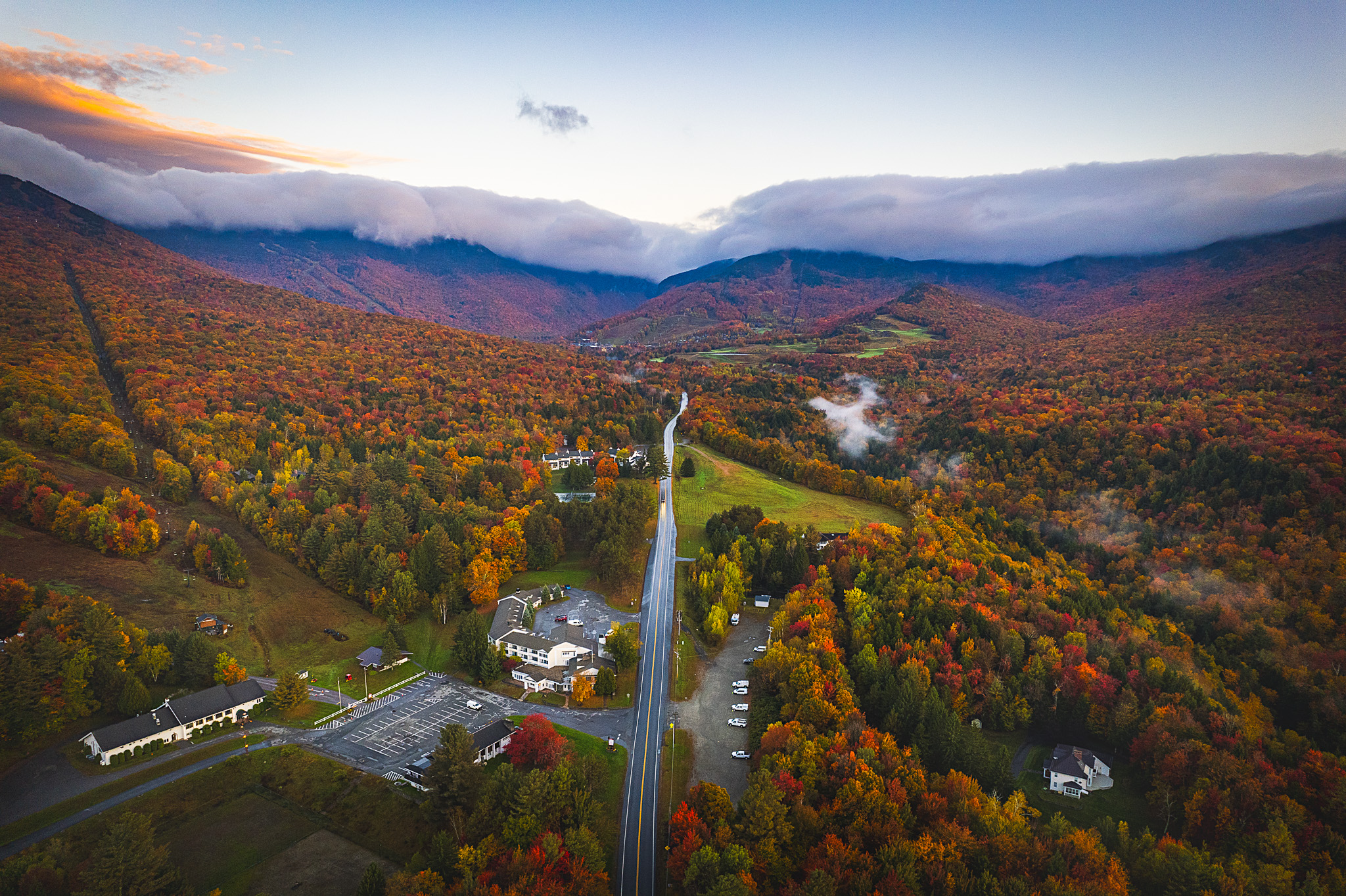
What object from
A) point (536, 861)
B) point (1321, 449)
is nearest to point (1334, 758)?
point (1321, 449)

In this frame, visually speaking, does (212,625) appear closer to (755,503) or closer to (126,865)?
(126,865)

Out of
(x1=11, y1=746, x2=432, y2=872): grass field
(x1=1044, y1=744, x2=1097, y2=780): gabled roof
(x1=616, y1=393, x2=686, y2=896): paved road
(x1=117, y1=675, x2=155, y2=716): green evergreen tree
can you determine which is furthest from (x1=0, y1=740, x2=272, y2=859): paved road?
(x1=1044, y1=744, x2=1097, y2=780): gabled roof

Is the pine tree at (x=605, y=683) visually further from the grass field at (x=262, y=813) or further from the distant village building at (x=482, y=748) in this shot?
the grass field at (x=262, y=813)

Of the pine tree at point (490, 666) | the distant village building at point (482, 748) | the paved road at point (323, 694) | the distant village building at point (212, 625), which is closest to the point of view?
the distant village building at point (482, 748)

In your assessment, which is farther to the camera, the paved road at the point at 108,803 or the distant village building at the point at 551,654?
the distant village building at the point at 551,654

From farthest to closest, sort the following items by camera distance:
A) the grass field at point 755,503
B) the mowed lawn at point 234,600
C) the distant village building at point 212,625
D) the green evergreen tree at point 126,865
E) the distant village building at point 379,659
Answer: the grass field at point 755,503 → the distant village building at point 212,625 → the mowed lawn at point 234,600 → the distant village building at point 379,659 → the green evergreen tree at point 126,865

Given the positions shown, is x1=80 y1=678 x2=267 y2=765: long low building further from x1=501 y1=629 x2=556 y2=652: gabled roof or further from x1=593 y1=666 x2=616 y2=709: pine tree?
x1=593 y1=666 x2=616 y2=709: pine tree

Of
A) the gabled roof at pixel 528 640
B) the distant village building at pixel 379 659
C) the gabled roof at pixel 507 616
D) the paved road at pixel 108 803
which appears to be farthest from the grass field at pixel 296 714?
the gabled roof at pixel 528 640
